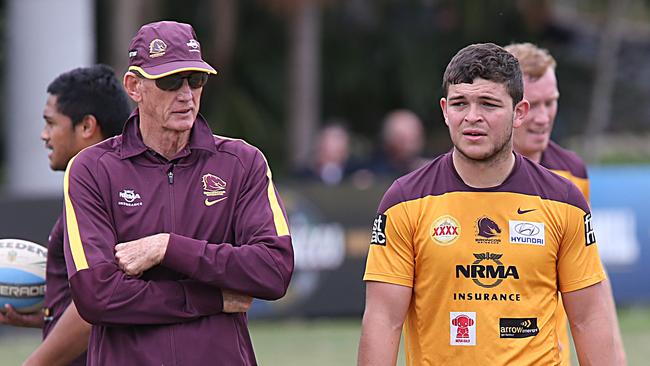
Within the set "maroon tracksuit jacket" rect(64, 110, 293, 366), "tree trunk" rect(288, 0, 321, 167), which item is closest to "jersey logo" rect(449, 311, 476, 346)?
"maroon tracksuit jacket" rect(64, 110, 293, 366)

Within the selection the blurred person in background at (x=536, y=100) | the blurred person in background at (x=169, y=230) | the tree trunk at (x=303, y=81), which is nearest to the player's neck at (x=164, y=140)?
the blurred person in background at (x=169, y=230)

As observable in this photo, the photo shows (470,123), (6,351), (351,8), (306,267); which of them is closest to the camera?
(470,123)

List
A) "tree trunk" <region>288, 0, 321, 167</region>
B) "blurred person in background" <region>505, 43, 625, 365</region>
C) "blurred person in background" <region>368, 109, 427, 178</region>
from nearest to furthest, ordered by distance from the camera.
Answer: "blurred person in background" <region>505, 43, 625, 365</region> < "blurred person in background" <region>368, 109, 427, 178</region> < "tree trunk" <region>288, 0, 321, 167</region>

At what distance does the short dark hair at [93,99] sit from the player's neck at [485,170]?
5.24ft

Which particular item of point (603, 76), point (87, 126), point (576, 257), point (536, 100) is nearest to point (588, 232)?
point (576, 257)

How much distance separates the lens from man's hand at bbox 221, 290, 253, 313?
5.04m

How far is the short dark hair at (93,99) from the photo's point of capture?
5.75 metres

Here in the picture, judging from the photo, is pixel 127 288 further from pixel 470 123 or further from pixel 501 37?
pixel 501 37

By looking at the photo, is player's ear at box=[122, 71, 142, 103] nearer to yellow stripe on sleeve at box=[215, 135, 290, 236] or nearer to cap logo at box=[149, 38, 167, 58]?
cap logo at box=[149, 38, 167, 58]

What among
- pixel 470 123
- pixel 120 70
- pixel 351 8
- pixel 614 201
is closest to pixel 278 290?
pixel 470 123

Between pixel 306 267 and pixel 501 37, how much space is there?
9.41 meters

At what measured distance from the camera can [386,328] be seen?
498 centimetres

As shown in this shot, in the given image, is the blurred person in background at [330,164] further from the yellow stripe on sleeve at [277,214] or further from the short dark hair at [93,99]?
the yellow stripe on sleeve at [277,214]

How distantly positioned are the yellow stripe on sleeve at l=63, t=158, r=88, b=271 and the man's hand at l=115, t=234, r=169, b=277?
0.14 m
